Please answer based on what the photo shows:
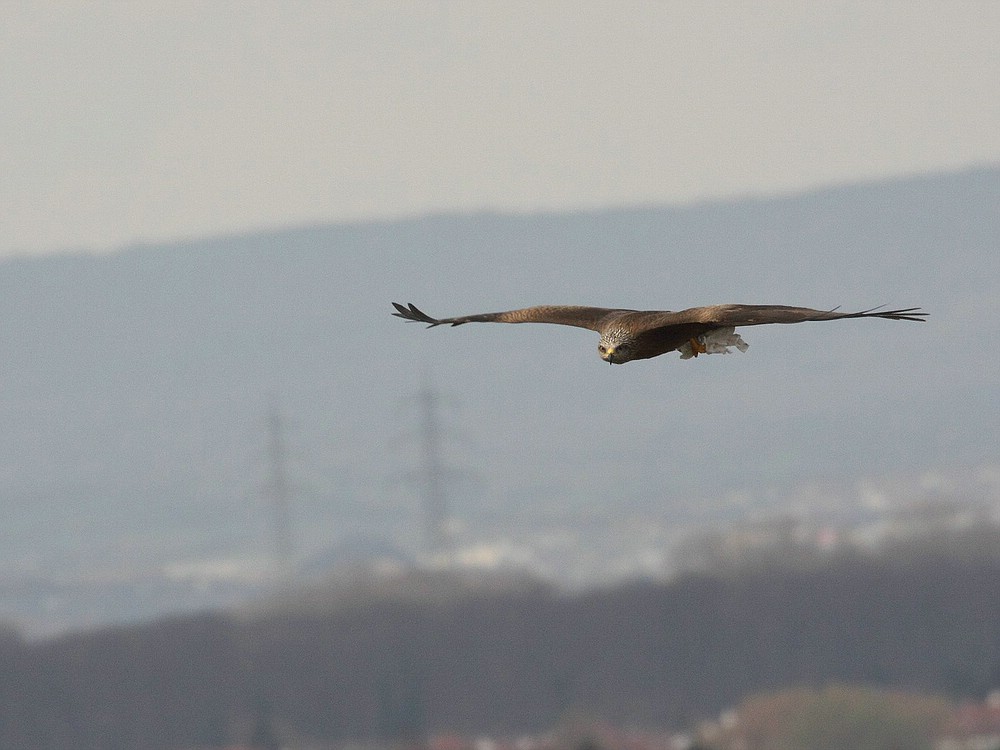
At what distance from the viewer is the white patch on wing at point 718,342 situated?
72.5ft

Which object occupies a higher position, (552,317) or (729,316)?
(552,317)

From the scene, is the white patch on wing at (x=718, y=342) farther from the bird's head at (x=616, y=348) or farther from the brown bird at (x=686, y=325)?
the bird's head at (x=616, y=348)

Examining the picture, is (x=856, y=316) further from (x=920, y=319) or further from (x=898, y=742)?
(x=898, y=742)

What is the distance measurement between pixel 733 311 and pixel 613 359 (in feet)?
4.44

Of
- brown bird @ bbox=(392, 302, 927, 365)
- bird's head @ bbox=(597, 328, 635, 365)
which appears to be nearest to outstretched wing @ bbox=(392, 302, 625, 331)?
brown bird @ bbox=(392, 302, 927, 365)

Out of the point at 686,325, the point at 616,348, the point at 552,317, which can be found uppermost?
the point at 552,317

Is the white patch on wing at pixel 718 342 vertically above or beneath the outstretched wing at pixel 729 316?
beneath

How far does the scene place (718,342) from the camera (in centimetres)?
2231

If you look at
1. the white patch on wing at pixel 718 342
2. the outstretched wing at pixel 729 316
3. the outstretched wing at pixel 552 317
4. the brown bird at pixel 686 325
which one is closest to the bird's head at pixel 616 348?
the brown bird at pixel 686 325

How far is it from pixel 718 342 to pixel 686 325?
69 cm

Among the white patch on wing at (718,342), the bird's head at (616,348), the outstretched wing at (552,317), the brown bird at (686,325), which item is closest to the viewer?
the brown bird at (686,325)

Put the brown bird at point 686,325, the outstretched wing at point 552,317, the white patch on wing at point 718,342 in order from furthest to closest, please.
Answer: the outstretched wing at point 552,317, the white patch on wing at point 718,342, the brown bird at point 686,325

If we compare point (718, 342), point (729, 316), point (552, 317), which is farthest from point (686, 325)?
point (552, 317)

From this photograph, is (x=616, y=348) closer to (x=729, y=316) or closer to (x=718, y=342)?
(x=729, y=316)
